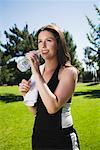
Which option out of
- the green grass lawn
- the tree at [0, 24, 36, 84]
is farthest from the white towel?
the tree at [0, 24, 36, 84]

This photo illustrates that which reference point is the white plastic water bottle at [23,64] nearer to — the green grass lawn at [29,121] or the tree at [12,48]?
the green grass lawn at [29,121]

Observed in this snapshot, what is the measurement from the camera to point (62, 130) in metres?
0.95

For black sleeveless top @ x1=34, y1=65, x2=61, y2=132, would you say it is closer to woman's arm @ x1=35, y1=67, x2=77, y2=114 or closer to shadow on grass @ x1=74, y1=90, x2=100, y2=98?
woman's arm @ x1=35, y1=67, x2=77, y2=114

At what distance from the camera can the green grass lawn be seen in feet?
10.9

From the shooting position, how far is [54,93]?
3.10 ft

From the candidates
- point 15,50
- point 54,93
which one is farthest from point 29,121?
point 54,93

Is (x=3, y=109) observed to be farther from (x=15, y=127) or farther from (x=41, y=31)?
(x=41, y=31)

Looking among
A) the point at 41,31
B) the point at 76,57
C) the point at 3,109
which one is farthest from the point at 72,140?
the point at 3,109

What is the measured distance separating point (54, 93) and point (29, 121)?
3.69 m

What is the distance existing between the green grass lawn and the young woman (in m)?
2.10

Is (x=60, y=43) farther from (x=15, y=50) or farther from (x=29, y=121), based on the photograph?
(x=29, y=121)

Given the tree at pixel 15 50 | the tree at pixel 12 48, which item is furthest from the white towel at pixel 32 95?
the tree at pixel 12 48

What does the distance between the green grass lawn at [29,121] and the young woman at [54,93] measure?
6.89 feet

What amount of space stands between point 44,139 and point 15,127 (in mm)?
3449
